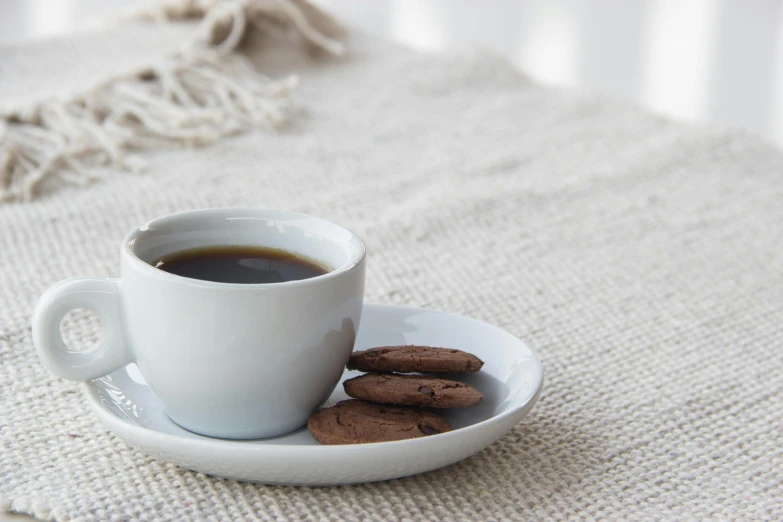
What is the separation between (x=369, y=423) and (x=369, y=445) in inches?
1.5

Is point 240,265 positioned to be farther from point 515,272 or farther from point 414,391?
point 515,272

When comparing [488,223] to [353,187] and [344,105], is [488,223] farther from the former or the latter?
[344,105]

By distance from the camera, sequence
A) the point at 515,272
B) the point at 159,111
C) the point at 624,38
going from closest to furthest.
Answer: the point at 515,272
the point at 159,111
the point at 624,38

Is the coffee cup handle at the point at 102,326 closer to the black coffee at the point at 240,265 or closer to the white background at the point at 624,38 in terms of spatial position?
the black coffee at the point at 240,265

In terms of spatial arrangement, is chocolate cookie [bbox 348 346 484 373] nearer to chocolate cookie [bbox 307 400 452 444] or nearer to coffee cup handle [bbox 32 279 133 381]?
chocolate cookie [bbox 307 400 452 444]

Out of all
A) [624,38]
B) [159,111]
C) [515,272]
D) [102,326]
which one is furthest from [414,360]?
[624,38]

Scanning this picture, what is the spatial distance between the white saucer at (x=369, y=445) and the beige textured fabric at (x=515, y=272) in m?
0.02

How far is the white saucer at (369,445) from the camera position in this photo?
16.2 inches

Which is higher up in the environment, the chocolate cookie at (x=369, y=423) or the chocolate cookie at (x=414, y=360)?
the chocolate cookie at (x=414, y=360)

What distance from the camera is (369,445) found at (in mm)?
409

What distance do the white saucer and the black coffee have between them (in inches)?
2.9

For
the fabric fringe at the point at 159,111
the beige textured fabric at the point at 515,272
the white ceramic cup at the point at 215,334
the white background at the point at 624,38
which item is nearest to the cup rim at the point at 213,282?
the white ceramic cup at the point at 215,334

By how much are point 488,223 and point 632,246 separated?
141 mm

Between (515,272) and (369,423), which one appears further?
(515,272)
